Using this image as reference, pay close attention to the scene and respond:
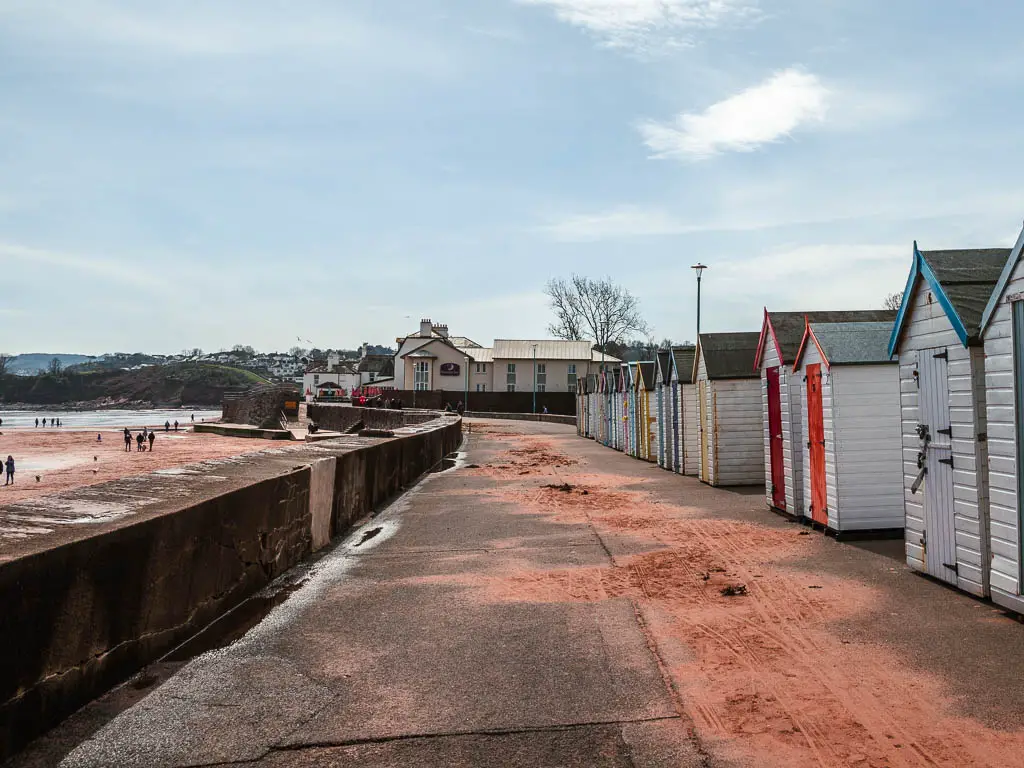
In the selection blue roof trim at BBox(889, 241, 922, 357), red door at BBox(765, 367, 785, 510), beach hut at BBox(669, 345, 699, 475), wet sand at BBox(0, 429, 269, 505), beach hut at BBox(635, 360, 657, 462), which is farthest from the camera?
wet sand at BBox(0, 429, 269, 505)

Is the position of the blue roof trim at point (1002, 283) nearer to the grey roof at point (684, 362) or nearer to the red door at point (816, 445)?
the red door at point (816, 445)

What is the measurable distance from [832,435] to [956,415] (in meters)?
2.85

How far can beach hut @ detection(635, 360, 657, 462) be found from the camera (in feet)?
73.0

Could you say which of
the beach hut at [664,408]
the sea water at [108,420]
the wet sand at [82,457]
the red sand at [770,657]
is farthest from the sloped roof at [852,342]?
the sea water at [108,420]

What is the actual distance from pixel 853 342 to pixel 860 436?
3.95ft

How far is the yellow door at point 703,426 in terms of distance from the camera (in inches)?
625

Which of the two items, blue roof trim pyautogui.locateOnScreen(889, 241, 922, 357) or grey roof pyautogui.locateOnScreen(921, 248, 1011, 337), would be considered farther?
blue roof trim pyautogui.locateOnScreen(889, 241, 922, 357)

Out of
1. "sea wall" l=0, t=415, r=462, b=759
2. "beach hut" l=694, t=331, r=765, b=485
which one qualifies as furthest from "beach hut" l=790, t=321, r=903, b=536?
"sea wall" l=0, t=415, r=462, b=759

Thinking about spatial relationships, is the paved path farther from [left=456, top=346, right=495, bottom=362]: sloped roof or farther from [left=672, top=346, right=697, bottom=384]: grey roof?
[left=456, top=346, right=495, bottom=362]: sloped roof

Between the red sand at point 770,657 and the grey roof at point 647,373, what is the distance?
12.7 metres

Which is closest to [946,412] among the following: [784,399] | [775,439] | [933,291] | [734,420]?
[933,291]

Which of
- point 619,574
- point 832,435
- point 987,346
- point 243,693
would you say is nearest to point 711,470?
point 832,435

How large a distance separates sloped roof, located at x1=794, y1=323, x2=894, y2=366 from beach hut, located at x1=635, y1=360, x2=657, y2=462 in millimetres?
11669

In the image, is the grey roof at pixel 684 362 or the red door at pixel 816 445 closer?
the red door at pixel 816 445
